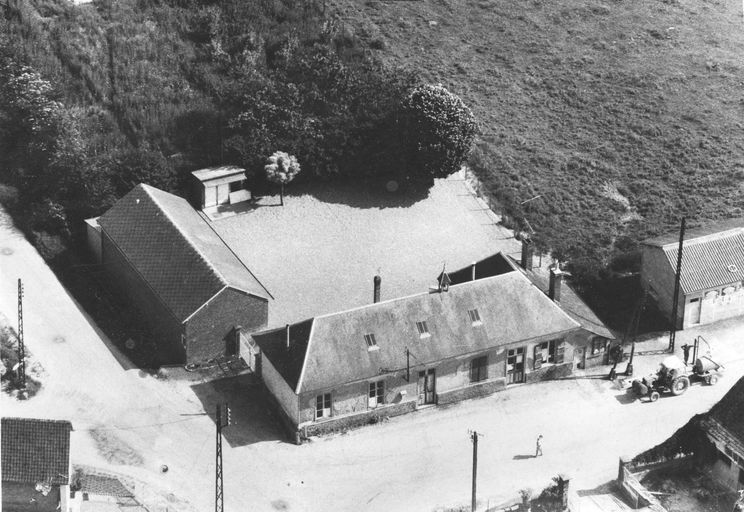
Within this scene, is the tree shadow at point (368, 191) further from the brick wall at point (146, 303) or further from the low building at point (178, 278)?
the brick wall at point (146, 303)

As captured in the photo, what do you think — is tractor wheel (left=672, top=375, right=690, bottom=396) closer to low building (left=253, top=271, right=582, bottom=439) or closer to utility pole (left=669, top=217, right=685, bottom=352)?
utility pole (left=669, top=217, right=685, bottom=352)

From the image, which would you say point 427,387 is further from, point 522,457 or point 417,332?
point 522,457

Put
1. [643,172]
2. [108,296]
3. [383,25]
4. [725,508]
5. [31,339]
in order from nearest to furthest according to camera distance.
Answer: [725,508] → [31,339] → [108,296] → [643,172] → [383,25]

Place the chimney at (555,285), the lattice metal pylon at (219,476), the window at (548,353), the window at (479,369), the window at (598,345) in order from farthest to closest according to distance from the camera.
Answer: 1. the window at (598,345)
2. the chimney at (555,285)
3. the window at (548,353)
4. the window at (479,369)
5. the lattice metal pylon at (219,476)

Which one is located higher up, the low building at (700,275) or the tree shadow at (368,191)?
the tree shadow at (368,191)

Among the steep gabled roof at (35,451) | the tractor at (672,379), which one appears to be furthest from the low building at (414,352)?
the steep gabled roof at (35,451)

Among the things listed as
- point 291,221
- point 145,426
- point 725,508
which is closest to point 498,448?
point 725,508

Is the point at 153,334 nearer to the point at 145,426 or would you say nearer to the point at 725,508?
the point at 145,426
